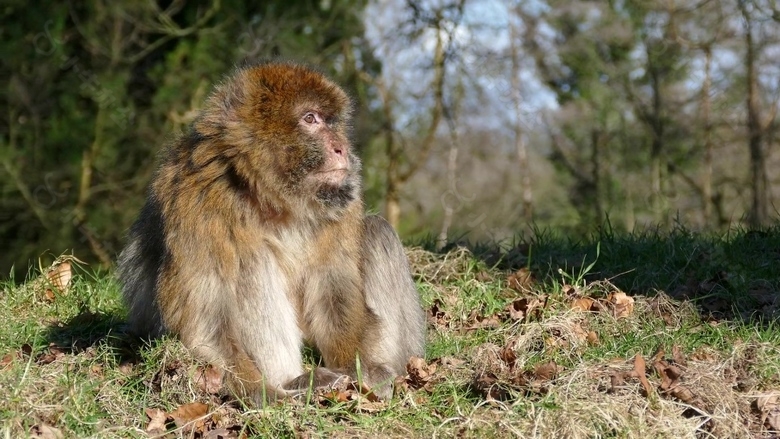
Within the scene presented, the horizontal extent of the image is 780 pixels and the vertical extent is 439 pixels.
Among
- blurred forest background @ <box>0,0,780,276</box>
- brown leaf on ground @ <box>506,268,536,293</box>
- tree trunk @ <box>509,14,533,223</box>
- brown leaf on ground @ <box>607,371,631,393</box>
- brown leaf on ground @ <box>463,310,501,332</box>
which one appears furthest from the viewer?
tree trunk @ <box>509,14,533,223</box>

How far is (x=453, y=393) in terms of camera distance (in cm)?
420

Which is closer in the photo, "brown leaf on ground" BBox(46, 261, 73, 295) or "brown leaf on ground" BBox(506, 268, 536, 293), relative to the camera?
"brown leaf on ground" BBox(506, 268, 536, 293)

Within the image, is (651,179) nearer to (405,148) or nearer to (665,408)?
(405,148)

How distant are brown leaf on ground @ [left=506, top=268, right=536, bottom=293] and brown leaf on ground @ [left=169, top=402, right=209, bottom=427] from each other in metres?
2.30

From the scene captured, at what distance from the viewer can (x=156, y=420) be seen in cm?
404

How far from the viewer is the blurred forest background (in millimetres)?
10625

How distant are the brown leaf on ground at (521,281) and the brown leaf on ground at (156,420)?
2.44 m

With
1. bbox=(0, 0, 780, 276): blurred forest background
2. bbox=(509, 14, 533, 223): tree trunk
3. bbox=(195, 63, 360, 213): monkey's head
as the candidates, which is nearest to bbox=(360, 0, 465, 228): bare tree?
bbox=(0, 0, 780, 276): blurred forest background

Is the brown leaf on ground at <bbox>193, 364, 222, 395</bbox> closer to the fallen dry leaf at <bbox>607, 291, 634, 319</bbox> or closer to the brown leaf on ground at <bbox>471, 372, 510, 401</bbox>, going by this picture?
the brown leaf on ground at <bbox>471, 372, 510, 401</bbox>

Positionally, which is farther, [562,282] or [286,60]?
[562,282]

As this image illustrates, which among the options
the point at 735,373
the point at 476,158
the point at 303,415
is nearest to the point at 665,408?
the point at 735,373

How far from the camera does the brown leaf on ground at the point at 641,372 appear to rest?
3947mm

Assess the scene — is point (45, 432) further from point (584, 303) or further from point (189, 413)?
point (584, 303)

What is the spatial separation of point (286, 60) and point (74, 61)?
22.5 ft
